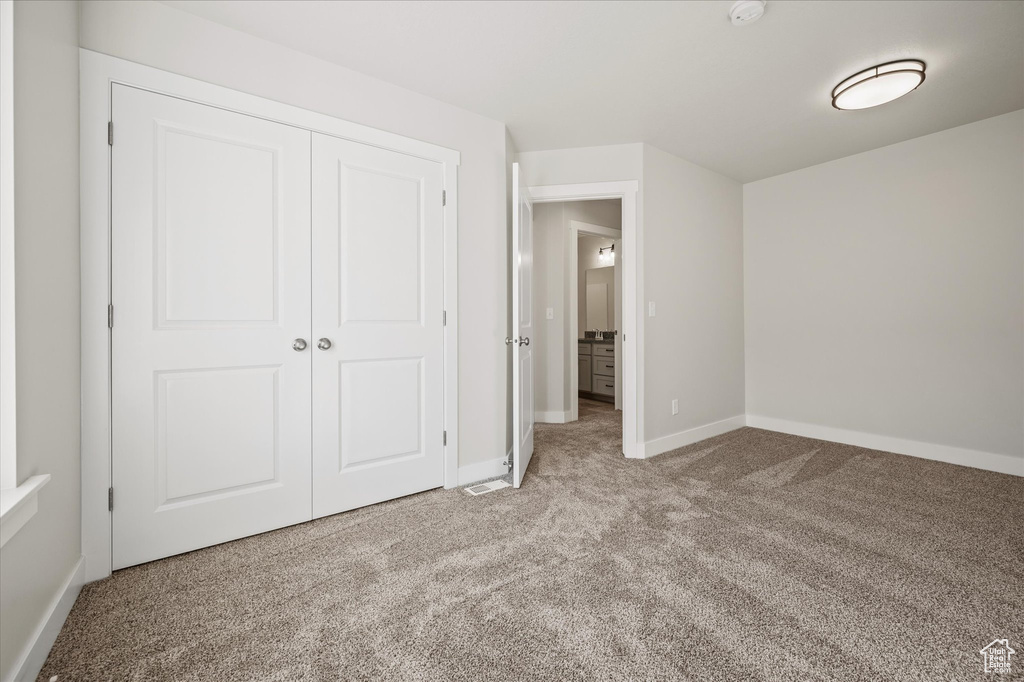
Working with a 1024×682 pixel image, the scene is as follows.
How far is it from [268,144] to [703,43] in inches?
86.4

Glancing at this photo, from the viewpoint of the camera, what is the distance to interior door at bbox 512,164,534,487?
2.59 m

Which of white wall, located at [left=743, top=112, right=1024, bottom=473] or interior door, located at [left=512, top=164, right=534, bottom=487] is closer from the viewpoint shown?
interior door, located at [left=512, top=164, right=534, bottom=487]

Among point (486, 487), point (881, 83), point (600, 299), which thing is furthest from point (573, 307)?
point (881, 83)

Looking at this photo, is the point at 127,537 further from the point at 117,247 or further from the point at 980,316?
the point at 980,316

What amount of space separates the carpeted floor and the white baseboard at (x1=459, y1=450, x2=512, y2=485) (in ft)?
0.64

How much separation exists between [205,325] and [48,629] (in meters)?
1.13

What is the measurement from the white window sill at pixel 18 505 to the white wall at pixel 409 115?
1680mm

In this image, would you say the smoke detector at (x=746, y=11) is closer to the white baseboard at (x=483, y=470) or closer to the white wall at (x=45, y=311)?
the white wall at (x=45, y=311)

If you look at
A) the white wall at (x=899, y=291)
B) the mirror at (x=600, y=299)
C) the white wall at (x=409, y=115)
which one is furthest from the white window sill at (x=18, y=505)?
the mirror at (x=600, y=299)

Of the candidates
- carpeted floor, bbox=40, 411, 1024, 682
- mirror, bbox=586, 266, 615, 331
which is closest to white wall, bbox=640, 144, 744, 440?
carpeted floor, bbox=40, 411, 1024, 682

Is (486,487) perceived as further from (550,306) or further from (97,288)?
(550,306)

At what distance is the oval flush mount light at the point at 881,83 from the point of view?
2229mm

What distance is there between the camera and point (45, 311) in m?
1.38

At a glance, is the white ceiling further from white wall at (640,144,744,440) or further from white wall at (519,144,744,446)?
white wall at (640,144,744,440)
